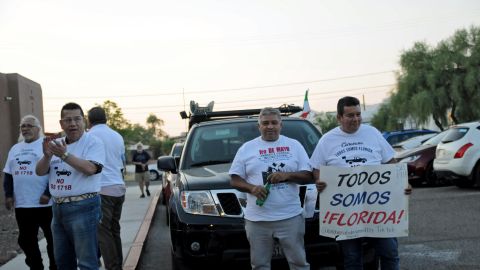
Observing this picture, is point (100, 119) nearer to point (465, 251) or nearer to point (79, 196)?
point (79, 196)

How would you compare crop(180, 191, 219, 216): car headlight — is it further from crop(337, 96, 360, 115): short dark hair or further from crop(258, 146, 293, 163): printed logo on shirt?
crop(337, 96, 360, 115): short dark hair

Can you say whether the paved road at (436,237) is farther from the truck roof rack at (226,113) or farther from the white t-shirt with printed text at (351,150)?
the truck roof rack at (226,113)

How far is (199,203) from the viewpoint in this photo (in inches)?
213

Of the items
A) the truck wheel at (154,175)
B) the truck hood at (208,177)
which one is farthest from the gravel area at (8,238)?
the truck wheel at (154,175)

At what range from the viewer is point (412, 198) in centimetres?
1272

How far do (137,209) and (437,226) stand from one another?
755 centimetres

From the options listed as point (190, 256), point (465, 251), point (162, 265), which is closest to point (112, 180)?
point (190, 256)

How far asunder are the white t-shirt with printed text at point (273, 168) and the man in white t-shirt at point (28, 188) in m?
2.43

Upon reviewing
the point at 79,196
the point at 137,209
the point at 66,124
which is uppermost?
the point at 66,124

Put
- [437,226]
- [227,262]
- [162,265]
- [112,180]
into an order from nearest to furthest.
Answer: [227,262], [112,180], [162,265], [437,226]

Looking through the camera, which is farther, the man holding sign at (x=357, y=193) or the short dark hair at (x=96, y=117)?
the short dark hair at (x=96, y=117)

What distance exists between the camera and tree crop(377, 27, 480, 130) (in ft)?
124

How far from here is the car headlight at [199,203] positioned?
5.35 m

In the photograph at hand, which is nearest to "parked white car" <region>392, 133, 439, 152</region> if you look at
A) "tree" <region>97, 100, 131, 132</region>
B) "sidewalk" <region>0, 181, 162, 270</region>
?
"sidewalk" <region>0, 181, 162, 270</region>
